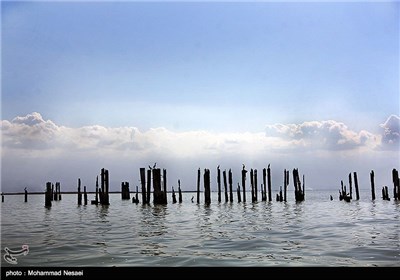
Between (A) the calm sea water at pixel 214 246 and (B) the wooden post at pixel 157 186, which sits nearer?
(A) the calm sea water at pixel 214 246

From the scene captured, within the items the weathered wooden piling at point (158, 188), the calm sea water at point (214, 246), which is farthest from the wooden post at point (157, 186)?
the calm sea water at point (214, 246)

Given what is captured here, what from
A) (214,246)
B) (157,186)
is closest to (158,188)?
(157,186)

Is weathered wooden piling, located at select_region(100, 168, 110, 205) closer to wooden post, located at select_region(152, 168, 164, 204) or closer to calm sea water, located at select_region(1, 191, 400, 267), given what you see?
wooden post, located at select_region(152, 168, 164, 204)

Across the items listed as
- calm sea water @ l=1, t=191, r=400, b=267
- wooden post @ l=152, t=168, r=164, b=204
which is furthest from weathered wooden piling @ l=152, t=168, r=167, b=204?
calm sea water @ l=1, t=191, r=400, b=267

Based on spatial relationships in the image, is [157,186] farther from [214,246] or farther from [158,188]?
[214,246]

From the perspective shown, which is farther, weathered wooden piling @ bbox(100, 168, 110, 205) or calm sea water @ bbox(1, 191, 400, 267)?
weathered wooden piling @ bbox(100, 168, 110, 205)

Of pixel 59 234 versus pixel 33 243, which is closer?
pixel 33 243

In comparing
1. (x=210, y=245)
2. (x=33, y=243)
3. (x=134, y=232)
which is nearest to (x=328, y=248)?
(x=210, y=245)

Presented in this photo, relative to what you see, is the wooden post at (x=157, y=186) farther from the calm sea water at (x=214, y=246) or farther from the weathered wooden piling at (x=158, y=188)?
the calm sea water at (x=214, y=246)

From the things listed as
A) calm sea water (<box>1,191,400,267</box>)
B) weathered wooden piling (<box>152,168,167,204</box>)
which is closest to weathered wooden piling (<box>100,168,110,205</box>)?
weathered wooden piling (<box>152,168,167,204</box>)
